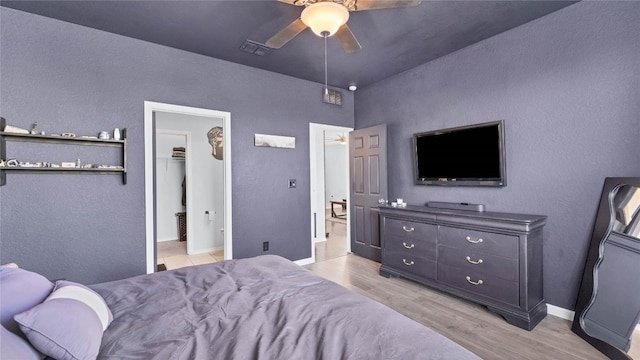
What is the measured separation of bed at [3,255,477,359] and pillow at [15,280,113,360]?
11 mm

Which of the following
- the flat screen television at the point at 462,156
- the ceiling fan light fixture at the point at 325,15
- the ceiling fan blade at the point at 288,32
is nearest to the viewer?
the ceiling fan light fixture at the point at 325,15

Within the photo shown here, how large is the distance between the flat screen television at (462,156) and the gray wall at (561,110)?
11 centimetres

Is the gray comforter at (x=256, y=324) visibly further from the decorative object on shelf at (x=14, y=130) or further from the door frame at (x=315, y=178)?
the door frame at (x=315, y=178)

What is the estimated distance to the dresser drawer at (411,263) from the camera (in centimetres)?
298

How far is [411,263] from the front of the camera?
3180 mm

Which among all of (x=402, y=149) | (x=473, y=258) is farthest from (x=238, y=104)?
(x=473, y=258)

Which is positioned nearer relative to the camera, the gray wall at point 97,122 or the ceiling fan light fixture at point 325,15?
the ceiling fan light fixture at point 325,15

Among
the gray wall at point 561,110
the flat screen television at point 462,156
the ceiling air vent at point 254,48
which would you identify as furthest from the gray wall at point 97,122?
the gray wall at point 561,110

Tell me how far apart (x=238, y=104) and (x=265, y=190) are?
3.84 feet

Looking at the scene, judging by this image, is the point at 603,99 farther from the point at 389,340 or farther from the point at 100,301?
the point at 100,301

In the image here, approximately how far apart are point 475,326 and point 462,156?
1739mm

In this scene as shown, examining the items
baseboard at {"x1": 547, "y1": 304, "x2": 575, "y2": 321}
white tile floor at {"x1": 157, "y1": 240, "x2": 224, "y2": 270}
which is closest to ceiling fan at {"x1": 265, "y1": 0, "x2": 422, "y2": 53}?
baseboard at {"x1": 547, "y1": 304, "x2": 575, "y2": 321}

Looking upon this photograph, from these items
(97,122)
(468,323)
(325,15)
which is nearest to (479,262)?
(468,323)

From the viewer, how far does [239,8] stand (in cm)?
233
